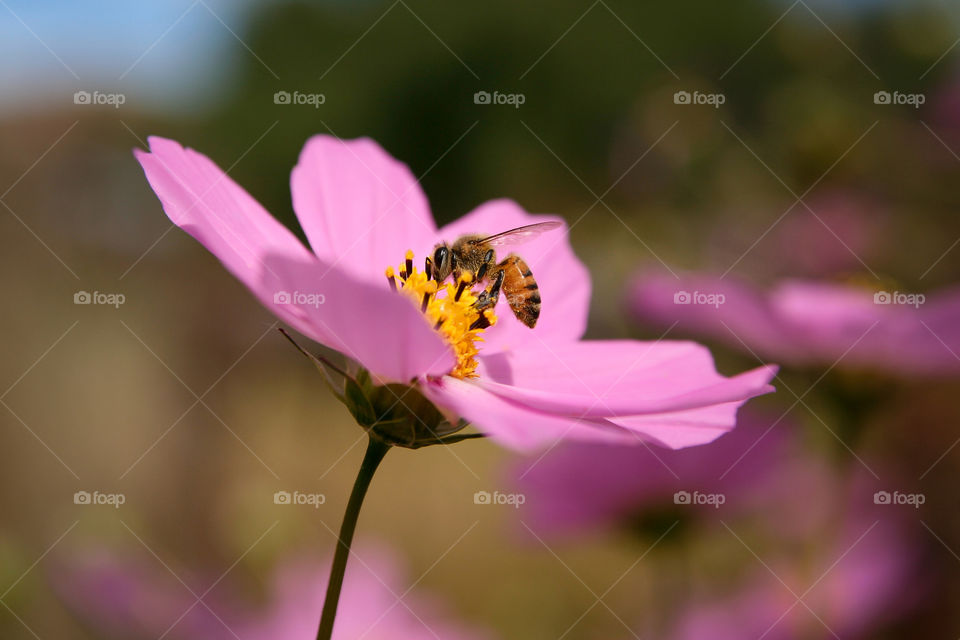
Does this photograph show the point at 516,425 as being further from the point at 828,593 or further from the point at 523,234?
the point at 828,593

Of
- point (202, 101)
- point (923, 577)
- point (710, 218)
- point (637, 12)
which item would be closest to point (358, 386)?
point (923, 577)
